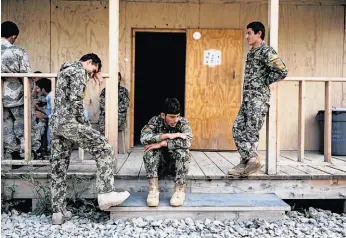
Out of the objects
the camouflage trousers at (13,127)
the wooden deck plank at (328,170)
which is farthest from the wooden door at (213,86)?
the camouflage trousers at (13,127)

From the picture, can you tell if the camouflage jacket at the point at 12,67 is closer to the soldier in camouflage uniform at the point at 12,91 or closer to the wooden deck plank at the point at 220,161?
the soldier in camouflage uniform at the point at 12,91

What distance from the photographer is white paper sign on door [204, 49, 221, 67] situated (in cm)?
683

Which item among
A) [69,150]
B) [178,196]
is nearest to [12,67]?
[69,150]

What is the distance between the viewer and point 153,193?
4125mm

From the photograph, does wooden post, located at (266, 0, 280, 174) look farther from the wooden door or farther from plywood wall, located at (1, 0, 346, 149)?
plywood wall, located at (1, 0, 346, 149)

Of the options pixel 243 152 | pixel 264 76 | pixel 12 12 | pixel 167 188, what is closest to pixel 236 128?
pixel 243 152

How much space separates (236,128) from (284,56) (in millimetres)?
2940

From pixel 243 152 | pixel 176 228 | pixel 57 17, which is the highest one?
pixel 57 17

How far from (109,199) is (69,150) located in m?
0.66

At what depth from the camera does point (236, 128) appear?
458cm

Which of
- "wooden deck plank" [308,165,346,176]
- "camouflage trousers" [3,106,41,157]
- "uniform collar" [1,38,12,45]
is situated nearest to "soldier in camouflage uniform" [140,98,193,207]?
"camouflage trousers" [3,106,41,157]

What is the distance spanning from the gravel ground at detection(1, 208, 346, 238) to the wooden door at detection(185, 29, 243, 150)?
9.00 feet

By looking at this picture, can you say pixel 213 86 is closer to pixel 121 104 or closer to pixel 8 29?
pixel 121 104

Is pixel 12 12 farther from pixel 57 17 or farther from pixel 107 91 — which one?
pixel 107 91
